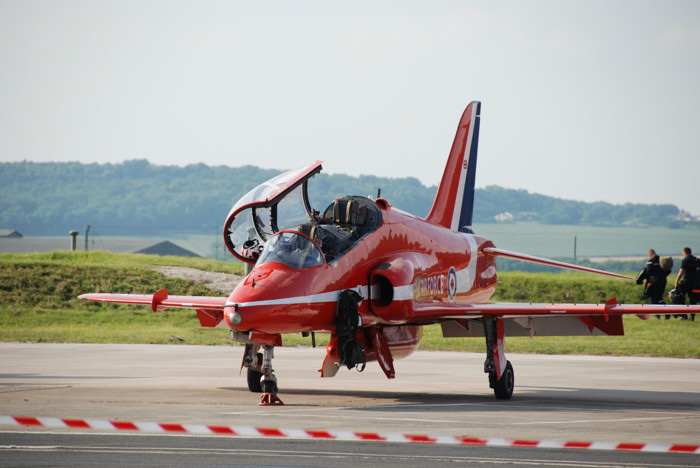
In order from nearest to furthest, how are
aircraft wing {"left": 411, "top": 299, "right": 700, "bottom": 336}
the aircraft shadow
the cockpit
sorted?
the aircraft shadow → the cockpit → aircraft wing {"left": 411, "top": 299, "right": 700, "bottom": 336}

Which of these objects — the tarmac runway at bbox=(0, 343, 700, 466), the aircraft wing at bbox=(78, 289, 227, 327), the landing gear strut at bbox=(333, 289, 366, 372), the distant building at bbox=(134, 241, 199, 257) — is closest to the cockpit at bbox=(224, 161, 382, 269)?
the landing gear strut at bbox=(333, 289, 366, 372)

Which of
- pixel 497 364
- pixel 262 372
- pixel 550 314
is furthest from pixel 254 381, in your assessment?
pixel 550 314

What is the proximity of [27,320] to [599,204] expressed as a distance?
149911 millimetres

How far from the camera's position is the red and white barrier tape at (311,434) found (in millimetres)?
9461

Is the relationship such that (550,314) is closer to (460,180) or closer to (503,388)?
(503,388)

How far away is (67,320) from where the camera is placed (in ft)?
97.6

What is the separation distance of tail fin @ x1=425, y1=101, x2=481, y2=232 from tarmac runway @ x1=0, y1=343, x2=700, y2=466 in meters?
3.31

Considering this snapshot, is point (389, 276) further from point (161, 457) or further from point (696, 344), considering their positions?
point (696, 344)

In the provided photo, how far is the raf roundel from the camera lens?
57.3 feet

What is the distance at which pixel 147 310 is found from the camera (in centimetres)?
3164

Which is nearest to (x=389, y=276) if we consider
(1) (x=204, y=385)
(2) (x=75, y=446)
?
(1) (x=204, y=385)

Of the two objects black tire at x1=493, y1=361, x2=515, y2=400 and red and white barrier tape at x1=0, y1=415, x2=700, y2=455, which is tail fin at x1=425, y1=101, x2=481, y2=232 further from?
red and white barrier tape at x1=0, y1=415, x2=700, y2=455

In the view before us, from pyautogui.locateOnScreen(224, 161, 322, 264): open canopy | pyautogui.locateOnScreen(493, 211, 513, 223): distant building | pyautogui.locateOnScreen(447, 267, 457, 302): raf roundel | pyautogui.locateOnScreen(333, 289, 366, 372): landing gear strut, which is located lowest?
pyautogui.locateOnScreen(333, 289, 366, 372): landing gear strut

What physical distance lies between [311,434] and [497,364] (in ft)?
19.4
